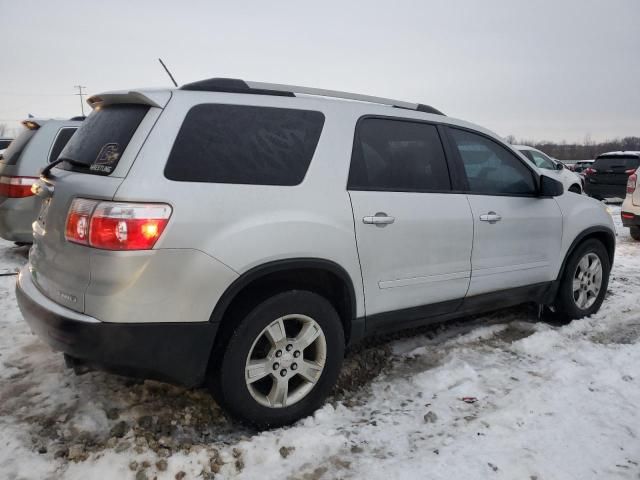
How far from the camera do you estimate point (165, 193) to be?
225 cm

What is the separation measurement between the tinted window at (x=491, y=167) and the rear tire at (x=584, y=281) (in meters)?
0.88

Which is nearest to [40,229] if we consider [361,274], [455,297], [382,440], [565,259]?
[361,274]

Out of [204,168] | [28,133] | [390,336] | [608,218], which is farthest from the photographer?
[28,133]

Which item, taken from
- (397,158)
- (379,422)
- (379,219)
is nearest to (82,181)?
(379,219)

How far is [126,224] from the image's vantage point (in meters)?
2.19

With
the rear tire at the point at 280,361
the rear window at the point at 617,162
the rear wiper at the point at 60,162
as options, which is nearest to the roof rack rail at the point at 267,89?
the rear wiper at the point at 60,162

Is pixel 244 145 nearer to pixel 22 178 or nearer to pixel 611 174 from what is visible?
→ pixel 22 178

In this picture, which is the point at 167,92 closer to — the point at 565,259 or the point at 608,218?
the point at 565,259

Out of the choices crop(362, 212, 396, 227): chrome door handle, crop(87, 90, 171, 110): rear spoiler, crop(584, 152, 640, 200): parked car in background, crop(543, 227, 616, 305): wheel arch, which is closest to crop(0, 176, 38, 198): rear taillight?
crop(87, 90, 171, 110): rear spoiler

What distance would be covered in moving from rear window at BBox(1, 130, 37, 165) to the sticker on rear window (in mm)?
4259

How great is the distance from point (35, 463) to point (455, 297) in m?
2.64

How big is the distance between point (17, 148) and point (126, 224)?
4.91m

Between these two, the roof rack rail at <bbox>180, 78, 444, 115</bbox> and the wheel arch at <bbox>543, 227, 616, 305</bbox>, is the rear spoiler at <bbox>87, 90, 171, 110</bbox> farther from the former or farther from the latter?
the wheel arch at <bbox>543, 227, 616, 305</bbox>

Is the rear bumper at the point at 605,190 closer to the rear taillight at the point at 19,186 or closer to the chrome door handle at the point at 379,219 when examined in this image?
the chrome door handle at the point at 379,219
